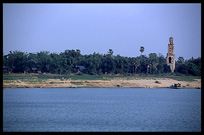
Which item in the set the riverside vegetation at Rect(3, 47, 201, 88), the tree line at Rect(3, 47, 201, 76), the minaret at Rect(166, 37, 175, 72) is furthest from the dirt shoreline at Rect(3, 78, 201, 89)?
the minaret at Rect(166, 37, 175, 72)

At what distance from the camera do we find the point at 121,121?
3900cm

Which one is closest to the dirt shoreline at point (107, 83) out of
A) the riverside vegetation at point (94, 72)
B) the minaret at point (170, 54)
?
the riverside vegetation at point (94, 72)

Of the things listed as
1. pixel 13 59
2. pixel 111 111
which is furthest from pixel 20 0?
pixel 13 59

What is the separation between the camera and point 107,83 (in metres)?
95.9

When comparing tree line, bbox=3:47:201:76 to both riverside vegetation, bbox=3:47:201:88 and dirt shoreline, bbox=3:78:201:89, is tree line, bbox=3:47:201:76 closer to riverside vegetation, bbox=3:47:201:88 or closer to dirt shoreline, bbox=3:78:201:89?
riverside vegetation, bbox=3:47:201:88

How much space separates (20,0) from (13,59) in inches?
3296

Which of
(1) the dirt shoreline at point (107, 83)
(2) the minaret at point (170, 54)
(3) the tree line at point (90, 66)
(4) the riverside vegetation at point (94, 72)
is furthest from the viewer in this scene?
(2) the minaret at point (170, 54)

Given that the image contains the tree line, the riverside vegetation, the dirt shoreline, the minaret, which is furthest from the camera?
the minaret

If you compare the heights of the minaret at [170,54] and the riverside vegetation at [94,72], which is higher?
the minaret at [170,54]

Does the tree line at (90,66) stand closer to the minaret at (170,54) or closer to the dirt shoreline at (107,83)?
the minaret at (170,54)

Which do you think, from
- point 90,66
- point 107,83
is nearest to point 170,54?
point 90,66

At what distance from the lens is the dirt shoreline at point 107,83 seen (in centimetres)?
8831

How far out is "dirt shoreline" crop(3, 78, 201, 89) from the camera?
290ft

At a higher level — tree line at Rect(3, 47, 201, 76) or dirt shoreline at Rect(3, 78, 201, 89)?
tree line at Rect(3, 47, 201, 76)
